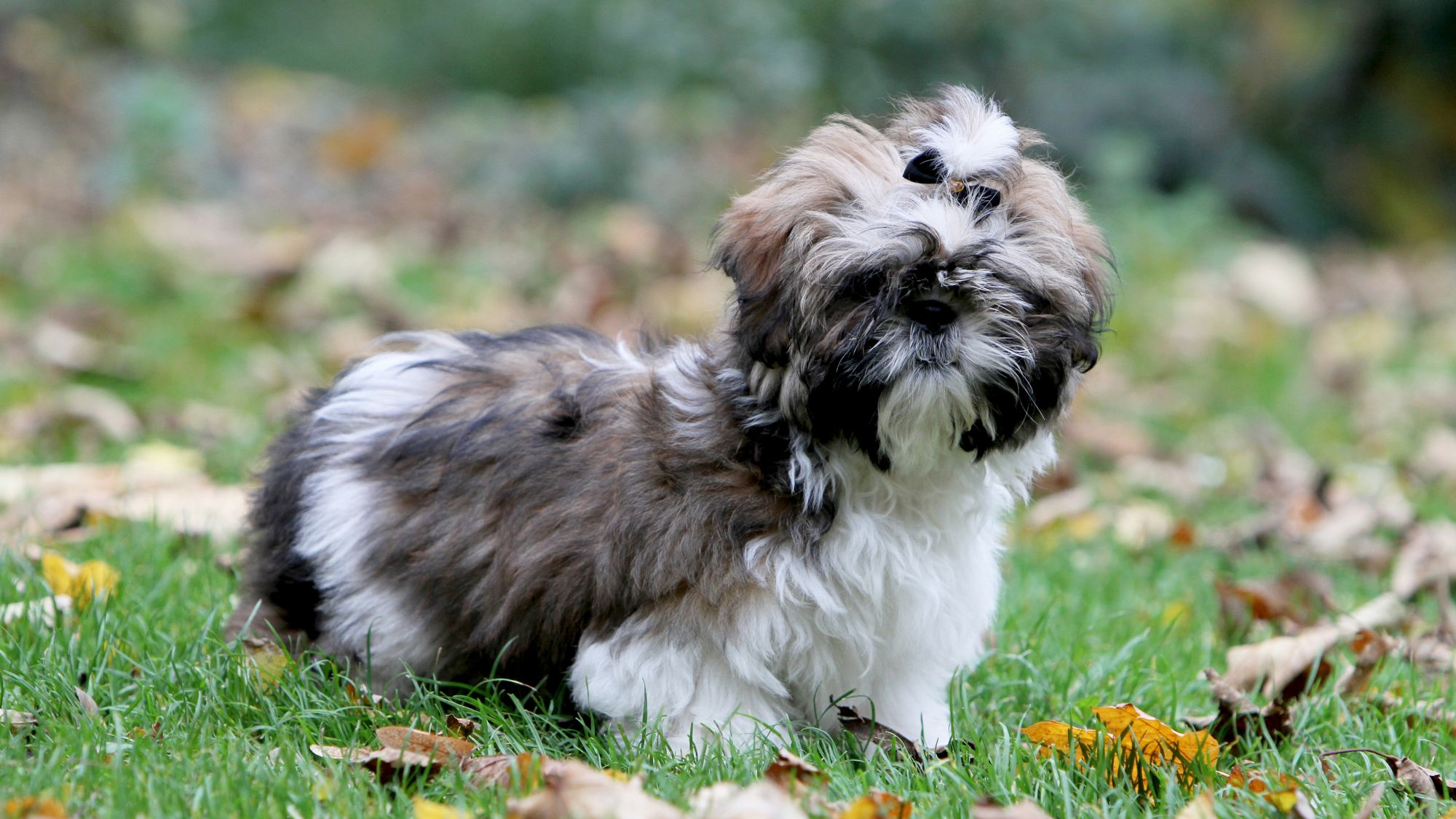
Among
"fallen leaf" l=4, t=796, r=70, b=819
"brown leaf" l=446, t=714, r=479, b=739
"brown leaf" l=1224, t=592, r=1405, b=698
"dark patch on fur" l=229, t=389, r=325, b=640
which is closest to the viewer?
"fallen leaf" l=4, t=796, r=70, b=819

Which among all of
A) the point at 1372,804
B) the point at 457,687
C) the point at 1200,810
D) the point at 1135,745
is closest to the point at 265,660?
the point at 457,687

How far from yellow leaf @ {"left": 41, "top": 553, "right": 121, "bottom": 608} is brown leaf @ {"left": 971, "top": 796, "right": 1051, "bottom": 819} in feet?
7.46

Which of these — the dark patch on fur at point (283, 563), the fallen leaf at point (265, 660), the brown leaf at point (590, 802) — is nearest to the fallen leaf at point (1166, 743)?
the brown leaf at point (590, 802)

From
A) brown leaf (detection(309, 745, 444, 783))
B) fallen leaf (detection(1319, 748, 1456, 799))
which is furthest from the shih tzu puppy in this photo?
fallen leaf (detection(1319, 748, 1456, 799))

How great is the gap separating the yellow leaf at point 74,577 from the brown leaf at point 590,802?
1.73 metres

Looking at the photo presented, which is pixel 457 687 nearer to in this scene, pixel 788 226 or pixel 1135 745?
pixel 788 226

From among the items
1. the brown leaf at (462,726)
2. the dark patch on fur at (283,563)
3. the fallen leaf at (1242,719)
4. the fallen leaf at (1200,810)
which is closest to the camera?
the fallen leaf at (1200,810)

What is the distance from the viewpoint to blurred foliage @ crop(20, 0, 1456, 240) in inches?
404

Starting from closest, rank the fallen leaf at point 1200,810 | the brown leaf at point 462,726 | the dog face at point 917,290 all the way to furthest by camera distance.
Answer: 1. the fallen leaf at point 1200,810
2. the dog face at point 917,290
3. the brown leaf at point 462,726

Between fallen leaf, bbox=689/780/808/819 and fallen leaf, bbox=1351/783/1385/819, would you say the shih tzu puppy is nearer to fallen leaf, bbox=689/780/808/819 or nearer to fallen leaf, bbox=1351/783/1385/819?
fallen leaf, bbox=689/780/808/819

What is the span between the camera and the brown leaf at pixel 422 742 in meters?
2.82

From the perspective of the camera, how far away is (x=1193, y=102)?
12.9 metres

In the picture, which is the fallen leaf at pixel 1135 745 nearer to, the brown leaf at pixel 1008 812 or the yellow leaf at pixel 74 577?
the brown leaf at pixel 1008 812

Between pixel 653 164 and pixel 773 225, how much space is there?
703 centimetres
